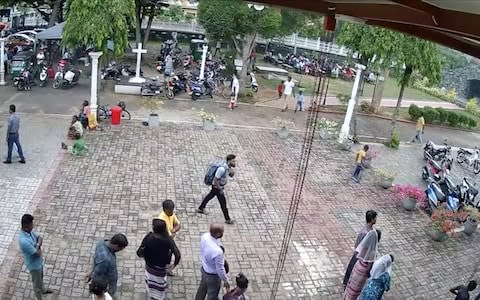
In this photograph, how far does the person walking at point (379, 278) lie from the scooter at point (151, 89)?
13.1m

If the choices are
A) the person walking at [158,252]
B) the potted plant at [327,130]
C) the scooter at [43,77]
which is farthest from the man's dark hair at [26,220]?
the scooter at [43,77]

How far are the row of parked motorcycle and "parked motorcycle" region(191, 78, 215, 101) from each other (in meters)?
8.15

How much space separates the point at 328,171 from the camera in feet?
41.4

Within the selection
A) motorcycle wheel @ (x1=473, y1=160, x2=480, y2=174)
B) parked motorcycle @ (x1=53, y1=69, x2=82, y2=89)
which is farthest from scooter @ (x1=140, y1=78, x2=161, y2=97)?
motorcycle wheel @ (x1=473, y1=160, x2=480, y2=174)

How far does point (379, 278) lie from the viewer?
6137 millimetres

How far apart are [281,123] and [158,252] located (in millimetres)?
10839

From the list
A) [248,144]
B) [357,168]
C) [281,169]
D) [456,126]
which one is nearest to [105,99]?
[248,144]

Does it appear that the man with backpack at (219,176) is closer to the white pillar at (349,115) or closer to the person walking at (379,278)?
the person walking at (379,278)

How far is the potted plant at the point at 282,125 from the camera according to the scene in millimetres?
15086

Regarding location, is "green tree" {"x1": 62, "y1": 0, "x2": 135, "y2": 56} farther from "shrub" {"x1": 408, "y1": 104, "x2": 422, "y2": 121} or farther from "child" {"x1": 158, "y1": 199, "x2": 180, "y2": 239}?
"shrub" {"x1": 408, "y1": 104, "x2": 422, "y2": 121}

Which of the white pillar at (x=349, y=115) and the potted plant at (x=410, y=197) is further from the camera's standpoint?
the white pillar at (x=349, y=115)

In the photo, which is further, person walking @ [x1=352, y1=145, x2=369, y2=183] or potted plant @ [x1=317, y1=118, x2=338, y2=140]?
potted plant @ [x1=317, y1=118, x2=338, y2=140]

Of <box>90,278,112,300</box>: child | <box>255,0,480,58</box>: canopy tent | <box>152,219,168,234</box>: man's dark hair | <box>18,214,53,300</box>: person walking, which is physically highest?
<box>255,0,480,58</box>: canopy tent

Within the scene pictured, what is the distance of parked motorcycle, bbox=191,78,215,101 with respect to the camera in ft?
60.4
